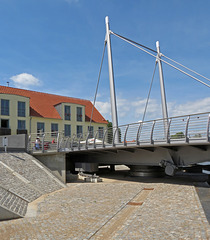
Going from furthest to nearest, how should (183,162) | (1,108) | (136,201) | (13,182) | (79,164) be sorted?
1. (1,108)
2. (79,164)
3. (183,162)
4. (13,182)
5. (136,201)

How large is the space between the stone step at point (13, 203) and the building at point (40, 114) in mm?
17804

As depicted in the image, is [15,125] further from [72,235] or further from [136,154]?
[72,235]

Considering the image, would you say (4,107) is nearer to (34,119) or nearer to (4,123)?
(4,123)

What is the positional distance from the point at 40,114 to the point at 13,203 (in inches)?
985

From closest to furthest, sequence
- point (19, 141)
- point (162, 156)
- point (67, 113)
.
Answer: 1. point (162, 156)
2. point (19, 141)
3. point (67, 113)

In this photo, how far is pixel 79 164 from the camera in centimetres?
2456

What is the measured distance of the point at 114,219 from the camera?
856 cm

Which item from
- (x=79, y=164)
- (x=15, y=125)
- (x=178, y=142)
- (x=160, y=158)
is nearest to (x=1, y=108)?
(x=15, y=125)

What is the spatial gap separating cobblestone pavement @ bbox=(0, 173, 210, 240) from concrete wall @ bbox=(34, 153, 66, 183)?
6726mm

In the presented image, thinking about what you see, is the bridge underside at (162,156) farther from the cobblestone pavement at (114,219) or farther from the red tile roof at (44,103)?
the red tile roof at (44,103)

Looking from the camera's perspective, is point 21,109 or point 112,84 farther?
point 21,109

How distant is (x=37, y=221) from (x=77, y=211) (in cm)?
179

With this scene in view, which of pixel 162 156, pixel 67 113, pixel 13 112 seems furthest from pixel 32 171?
pixel 67 113

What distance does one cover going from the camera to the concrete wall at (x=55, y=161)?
19.4 metres
